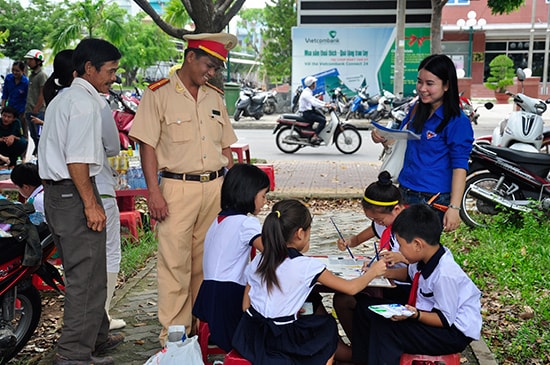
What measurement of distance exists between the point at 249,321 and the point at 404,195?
1.41m

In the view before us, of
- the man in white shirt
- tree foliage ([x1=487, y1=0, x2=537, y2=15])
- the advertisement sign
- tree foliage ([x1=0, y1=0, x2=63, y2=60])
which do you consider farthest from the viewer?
tree foliage ([x1=0, y1=0, x2=63, y2=60])

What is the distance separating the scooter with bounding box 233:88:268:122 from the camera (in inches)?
833

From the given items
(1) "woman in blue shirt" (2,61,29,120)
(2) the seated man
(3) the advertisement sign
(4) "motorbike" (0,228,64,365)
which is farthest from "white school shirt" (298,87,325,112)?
(4) "motorbike" (0,228,64,365)

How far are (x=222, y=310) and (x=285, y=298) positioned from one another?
0.54 m

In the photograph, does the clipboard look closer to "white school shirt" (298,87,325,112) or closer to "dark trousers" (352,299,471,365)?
"dark trousers" (352,299,471,365)

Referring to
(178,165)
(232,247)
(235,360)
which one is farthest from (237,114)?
(235,360)

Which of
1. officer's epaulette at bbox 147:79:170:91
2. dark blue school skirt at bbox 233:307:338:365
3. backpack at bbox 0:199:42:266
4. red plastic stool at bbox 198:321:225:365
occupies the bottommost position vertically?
red plastic stool at bbox 198:321:225:365

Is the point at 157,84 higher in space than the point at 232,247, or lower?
higher

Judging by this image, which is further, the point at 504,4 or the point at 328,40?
the point at 328,40

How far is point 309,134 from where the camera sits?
44.3ft

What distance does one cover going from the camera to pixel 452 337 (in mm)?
3064

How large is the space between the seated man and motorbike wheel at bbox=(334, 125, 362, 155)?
22.4 ft

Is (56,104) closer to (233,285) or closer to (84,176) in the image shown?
(84,176)

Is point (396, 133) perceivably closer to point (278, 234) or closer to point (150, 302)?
point (278, 234)
